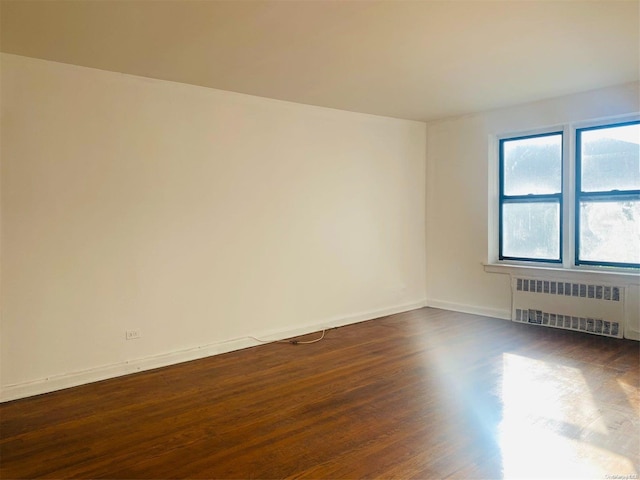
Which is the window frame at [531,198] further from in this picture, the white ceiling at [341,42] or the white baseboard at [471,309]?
the white ceiling at [341,42]

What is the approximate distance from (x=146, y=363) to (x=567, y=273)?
180 inches

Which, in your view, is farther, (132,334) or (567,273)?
(567,273)

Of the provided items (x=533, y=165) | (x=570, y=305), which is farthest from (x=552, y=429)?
(x=533, y=165)

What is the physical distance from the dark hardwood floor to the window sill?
0.69 m

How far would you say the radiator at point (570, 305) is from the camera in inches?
188

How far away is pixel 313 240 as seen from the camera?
5.20 meters

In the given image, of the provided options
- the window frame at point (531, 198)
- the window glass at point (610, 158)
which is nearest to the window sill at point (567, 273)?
the window frame at point (531, 198)

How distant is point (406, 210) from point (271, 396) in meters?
3.74

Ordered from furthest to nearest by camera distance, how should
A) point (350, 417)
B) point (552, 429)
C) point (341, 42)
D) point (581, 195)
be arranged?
1. point (581, 195)
2. point (341, 42)
3. point (350, 417)
4. point (552, 429)

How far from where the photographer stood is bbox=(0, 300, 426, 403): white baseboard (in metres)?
3.37

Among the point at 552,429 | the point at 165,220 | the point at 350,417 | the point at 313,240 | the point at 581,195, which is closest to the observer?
the point at 552,429

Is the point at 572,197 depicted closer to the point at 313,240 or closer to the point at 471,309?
the point at 471,309

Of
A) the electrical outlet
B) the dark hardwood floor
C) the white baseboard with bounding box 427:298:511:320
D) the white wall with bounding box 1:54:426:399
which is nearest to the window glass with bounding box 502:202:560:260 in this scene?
the white baseboard with bounding box 427:298:511:320

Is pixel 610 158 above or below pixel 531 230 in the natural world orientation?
above
